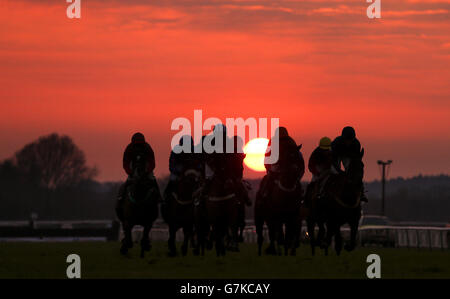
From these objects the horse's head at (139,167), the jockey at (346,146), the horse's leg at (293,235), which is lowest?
the horse's leg at (293,235)

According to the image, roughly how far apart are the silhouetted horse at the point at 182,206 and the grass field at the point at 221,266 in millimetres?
583

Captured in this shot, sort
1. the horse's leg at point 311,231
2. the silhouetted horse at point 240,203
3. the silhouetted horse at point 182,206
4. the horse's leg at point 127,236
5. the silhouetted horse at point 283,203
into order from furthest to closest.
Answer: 1. the horse's leg at point 311,231
2. the silhouetted horse at point 182,206
3. the silhouetted horse at point 240,203
4. the horse's leg at point 127,236
5. the silhouetted horse at point 283,203

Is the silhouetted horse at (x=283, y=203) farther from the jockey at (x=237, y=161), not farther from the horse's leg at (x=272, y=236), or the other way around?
the jockey at (x=237, y=161)

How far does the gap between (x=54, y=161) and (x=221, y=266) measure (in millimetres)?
108406

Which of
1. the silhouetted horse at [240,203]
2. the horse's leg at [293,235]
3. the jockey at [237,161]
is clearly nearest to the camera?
the jockey at [237,161]

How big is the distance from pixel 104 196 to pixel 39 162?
27.9 m

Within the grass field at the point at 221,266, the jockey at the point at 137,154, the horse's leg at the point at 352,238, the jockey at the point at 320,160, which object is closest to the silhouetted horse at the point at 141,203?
the jockey at the point at 137,154

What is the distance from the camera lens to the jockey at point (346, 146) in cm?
2380

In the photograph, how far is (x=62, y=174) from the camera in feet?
423

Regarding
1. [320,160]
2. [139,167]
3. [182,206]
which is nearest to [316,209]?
[320,160]
